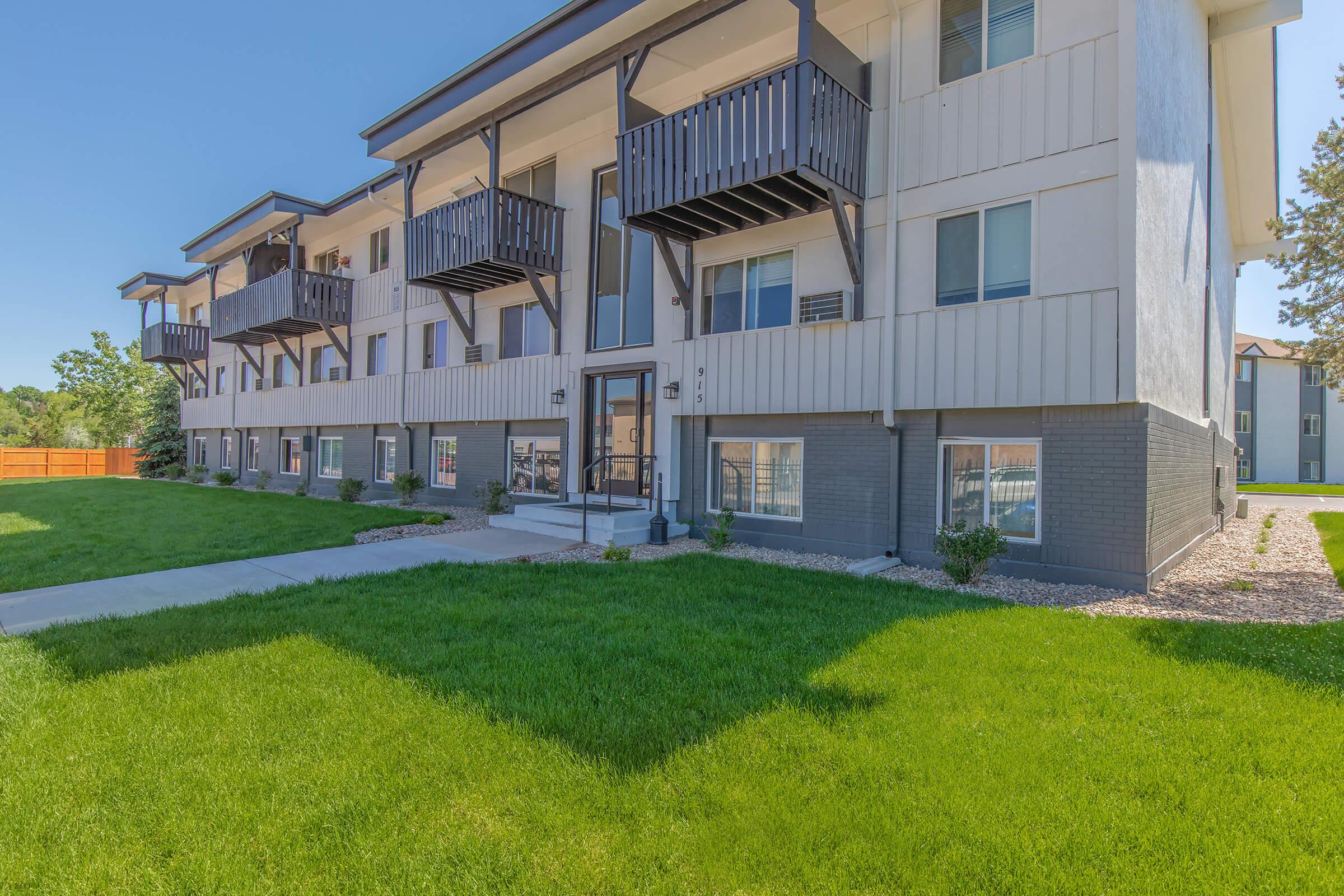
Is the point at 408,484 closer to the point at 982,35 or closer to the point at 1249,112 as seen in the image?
the point at 982,35

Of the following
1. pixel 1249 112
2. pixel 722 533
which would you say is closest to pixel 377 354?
pixel 722 533

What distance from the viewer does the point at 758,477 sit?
980 centimetres

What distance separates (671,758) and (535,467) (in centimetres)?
1051

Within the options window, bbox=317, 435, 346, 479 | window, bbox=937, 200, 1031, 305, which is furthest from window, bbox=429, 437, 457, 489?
window, bbox=937, 200, 1031, 305

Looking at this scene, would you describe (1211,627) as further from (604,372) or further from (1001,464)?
(604,372)

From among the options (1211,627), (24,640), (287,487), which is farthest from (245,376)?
(1211,627)

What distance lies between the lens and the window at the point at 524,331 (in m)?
13.1

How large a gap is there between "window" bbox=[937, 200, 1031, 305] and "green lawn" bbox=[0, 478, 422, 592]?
8791 mm

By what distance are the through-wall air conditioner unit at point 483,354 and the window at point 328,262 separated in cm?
733

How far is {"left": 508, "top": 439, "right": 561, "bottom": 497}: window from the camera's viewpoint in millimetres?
12789

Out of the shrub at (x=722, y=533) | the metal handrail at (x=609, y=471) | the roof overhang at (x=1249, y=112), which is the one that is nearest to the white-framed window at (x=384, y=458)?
the metal handrail at (x=609, y=471)

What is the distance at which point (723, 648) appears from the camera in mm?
4656

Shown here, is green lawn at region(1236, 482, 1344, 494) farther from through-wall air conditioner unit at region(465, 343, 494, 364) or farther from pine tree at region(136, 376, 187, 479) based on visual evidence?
pine tree at region(136, 376, 187, 479)

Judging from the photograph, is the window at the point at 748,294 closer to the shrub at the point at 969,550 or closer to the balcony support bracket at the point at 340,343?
the shrub at the point at 969,550
